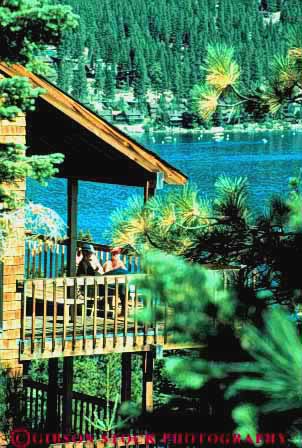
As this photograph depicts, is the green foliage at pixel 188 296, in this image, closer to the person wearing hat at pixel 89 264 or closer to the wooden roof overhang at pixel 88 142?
the wooden roof overhang at pixel 88 142

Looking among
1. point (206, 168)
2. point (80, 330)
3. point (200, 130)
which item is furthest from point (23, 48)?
point (200, 130)

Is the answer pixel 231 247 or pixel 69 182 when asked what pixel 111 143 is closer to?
pixel 69 182

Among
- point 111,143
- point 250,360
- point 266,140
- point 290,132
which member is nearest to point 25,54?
point 111,143

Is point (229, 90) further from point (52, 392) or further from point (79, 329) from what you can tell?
point (52, 392)

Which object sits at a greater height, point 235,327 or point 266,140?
point 266,140

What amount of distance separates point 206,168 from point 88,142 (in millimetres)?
90307

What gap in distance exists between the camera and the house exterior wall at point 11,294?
11.3m

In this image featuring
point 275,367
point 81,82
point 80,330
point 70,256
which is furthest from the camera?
point 81,82

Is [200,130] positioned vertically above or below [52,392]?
above

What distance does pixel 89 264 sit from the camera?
1428cm

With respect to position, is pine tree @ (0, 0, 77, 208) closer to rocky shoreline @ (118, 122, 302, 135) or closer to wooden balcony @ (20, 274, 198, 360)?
wooden balcony @ (20, 274, 198, 360)

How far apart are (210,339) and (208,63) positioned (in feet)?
15.2

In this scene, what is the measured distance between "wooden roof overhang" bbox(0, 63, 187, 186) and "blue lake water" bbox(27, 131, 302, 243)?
120cm

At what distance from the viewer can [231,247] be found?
20.2 feet
